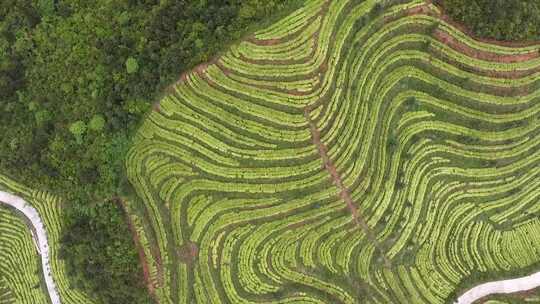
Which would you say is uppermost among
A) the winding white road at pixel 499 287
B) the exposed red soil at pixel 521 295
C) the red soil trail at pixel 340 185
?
the red soil trail at pixel 340 185

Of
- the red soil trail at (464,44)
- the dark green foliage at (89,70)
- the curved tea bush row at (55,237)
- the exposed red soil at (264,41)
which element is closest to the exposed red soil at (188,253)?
the dark green foliage at (89,70)

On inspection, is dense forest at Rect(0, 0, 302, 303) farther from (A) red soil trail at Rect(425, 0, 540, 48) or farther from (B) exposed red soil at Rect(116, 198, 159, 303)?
(A) red soil trail at Rect(425, 0, 540, 48)

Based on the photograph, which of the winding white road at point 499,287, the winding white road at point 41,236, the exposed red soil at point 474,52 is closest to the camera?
the exposed red soil at point 474,52

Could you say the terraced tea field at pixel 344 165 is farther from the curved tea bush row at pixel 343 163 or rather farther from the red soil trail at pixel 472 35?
the red soil trail at pixel 472 35

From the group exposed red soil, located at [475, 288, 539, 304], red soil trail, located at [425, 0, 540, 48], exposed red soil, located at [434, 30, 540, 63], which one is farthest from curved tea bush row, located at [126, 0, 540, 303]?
exposed red soil, located at [475, 288, 539, 304]

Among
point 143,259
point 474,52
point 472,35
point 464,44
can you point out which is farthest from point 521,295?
point 143,259

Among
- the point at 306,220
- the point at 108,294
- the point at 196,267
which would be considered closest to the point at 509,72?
the point at 306,220

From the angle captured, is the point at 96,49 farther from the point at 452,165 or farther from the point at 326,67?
the point at 452,165

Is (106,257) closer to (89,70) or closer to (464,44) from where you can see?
(89,70)
